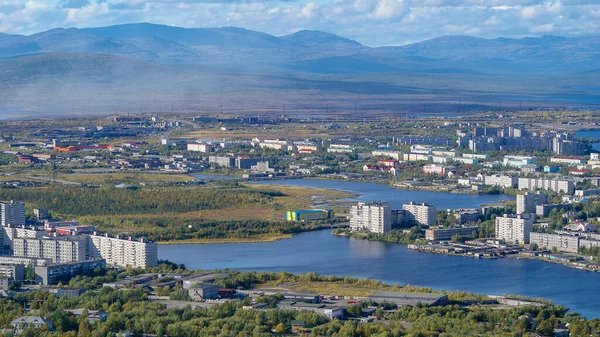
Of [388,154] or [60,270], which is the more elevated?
[60,270]

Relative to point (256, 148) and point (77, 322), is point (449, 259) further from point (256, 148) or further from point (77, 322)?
point (256, 148)

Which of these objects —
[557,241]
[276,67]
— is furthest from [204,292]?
[276,67]

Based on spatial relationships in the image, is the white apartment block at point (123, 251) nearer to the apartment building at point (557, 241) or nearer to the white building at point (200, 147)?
the apartment building at point (557, 241)

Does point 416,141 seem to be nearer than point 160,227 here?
No

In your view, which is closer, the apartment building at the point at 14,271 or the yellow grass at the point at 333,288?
the yellow grass at the point at 333,288

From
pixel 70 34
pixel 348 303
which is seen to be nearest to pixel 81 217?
pixel 348 303

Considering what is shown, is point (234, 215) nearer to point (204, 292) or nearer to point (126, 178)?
point (126, 178)

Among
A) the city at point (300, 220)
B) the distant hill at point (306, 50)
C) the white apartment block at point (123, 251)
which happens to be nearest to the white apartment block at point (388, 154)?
the city at point (300, 220)
